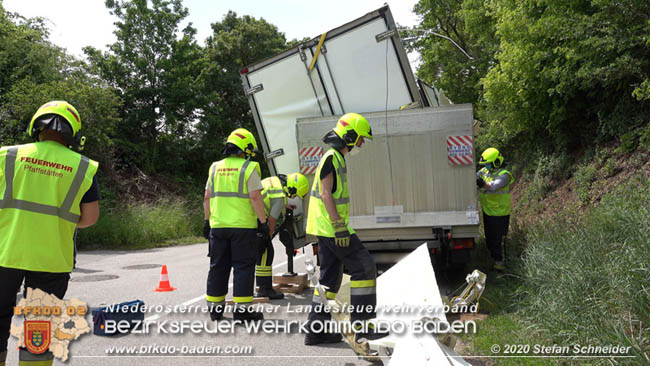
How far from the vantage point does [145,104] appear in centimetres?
2512

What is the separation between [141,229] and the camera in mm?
16141

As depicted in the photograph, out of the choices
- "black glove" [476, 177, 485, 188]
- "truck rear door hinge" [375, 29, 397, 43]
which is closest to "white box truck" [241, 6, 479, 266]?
"truck rear door hinge" [375, 29, 397, 43]

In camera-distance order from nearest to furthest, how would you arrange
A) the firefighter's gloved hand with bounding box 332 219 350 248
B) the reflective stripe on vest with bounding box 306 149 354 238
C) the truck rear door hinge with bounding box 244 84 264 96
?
1. the firefighter's gloved hand with bounding box 332 219 350 248
2. the reflective stripe on vest with bounding box 306 149 354 238
3. the truck rear door hinge with bounding box 244 84 264 96

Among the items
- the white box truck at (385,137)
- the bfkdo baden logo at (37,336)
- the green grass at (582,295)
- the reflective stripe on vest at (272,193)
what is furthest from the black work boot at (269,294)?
the bfkdo baden logo at (37,336)

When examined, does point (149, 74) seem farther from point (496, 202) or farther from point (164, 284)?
point (496, 202)

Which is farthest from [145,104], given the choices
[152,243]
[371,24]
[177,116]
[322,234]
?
[322,234]

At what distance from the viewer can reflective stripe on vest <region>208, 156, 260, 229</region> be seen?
5.42 m

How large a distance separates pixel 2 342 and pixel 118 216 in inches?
583

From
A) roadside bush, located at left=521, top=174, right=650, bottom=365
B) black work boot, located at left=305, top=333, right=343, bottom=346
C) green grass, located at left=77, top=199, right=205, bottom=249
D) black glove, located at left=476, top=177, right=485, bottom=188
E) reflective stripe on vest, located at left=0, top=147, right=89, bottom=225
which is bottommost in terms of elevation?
green grass, located at left=77, top=199, right=205, bottom=249

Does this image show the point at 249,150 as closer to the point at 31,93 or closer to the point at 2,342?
the point at 2,342

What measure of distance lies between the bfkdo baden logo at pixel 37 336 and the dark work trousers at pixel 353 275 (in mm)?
2170

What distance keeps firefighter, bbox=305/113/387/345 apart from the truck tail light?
2.29 m

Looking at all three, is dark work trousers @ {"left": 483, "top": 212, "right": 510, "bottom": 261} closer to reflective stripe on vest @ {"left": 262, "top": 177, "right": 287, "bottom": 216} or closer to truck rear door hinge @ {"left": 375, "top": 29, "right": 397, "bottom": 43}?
truck rear door hinge @ {"left": 375, "top": 29, "right": 397, "bottom": 43}

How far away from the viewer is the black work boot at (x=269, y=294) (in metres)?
6.78
